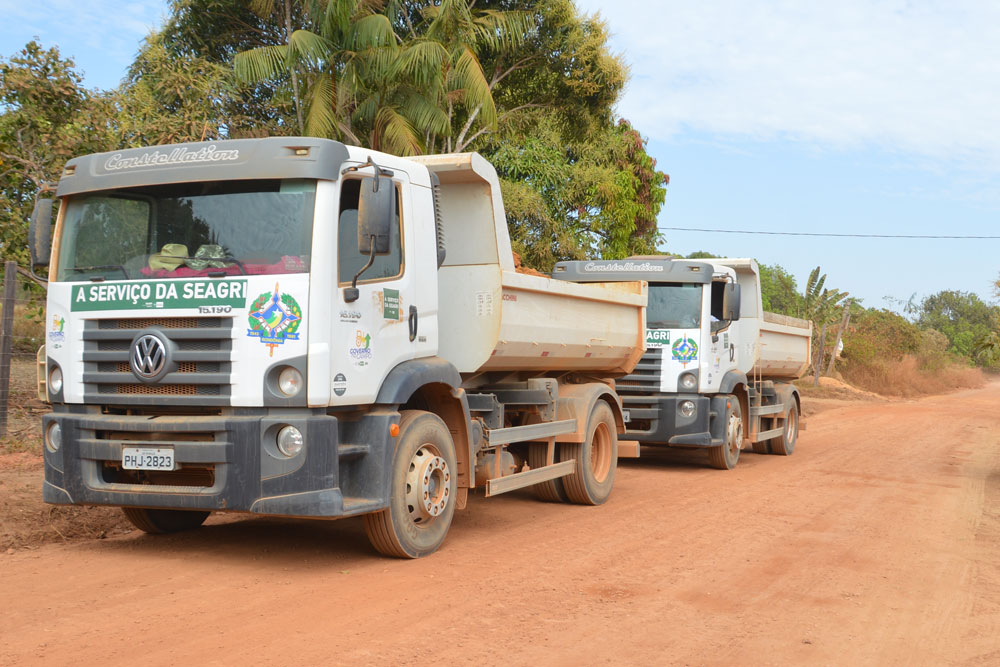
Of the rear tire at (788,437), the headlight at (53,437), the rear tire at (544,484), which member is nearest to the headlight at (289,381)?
the headlight at (53,437)

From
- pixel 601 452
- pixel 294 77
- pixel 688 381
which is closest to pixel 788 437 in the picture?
pixel 688 381

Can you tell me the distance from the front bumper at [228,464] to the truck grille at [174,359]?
0.14 m

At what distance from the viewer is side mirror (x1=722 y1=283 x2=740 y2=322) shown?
42.9ft

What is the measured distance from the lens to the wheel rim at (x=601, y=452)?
10.3 metres

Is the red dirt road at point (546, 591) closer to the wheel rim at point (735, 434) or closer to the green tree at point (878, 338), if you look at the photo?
the wheel rim at point (735, 434)

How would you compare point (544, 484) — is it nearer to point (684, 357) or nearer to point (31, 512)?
point (684, 357)

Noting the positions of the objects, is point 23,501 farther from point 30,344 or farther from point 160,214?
point 30,344

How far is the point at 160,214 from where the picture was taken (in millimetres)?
6539

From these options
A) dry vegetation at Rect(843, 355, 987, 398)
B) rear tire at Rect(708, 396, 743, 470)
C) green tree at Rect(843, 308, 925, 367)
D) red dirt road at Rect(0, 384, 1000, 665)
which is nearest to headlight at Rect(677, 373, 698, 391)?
rear tire at Rect(708, 396, 743, 470)

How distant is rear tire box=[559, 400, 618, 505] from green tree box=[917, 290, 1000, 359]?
249 ft

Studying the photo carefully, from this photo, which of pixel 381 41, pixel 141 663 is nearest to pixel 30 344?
pixel 381 41

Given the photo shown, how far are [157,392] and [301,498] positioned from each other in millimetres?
1187

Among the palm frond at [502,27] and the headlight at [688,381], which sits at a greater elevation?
the palm frond at [502,27]

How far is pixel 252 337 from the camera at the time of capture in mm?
6062
